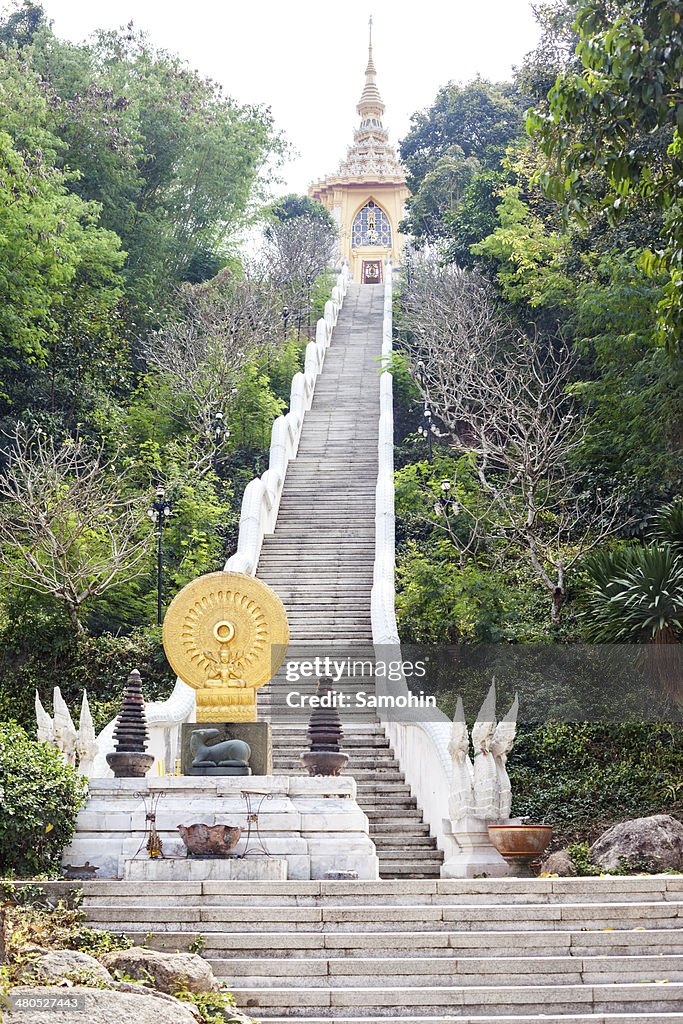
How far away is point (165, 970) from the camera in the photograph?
8.00 m

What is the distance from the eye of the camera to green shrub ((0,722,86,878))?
10828 mm

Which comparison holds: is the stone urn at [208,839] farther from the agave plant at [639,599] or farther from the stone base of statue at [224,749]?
the agave plant at [639,599]

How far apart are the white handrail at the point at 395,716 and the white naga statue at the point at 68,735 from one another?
11.6 feet

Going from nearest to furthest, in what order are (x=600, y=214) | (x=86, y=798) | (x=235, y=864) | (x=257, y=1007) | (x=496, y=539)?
(x=257, y=1007)
(x=235, y=864)
(x=86, y=798)
(x=496, y=539)
(x=600, y=214)

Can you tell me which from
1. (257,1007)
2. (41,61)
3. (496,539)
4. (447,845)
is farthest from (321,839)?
(41,61)

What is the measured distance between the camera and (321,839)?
38.1 ft

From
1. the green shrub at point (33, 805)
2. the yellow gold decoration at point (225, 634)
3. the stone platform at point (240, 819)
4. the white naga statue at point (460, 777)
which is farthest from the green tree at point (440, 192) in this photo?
the green shrub at point (33, 805)

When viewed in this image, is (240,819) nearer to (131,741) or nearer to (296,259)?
(131,741)

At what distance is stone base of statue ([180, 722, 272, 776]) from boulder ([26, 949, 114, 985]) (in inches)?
185

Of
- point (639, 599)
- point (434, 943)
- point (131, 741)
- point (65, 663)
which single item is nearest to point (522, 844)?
point (434, 943)

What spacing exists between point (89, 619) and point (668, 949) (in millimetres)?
13980

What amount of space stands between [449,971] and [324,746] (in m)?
4.32

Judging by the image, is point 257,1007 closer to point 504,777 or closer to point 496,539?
point 504,777

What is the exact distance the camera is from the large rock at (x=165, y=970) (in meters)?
7.94
